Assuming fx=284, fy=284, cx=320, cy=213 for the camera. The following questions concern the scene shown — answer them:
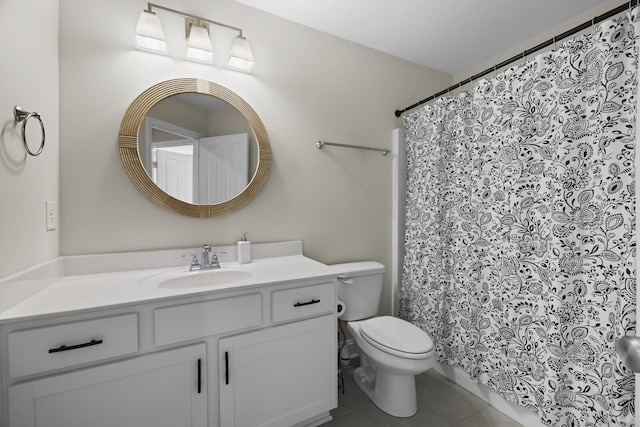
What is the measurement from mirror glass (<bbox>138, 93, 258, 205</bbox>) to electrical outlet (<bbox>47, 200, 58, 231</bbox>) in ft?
1.39

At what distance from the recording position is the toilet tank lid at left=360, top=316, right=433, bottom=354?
1.55 meters

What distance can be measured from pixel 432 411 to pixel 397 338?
49cm

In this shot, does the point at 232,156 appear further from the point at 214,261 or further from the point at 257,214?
the point at 214,261

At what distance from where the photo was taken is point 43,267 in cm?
118

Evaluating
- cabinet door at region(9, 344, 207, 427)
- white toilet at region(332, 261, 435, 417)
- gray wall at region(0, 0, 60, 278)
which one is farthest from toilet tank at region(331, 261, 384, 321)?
gray wall at region(0, 0, 60, 278)

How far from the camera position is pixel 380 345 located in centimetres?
160

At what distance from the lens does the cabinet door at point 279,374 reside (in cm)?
124

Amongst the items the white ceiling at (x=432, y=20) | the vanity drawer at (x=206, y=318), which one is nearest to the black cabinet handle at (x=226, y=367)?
the vanity drawer at (x=206, y=318)

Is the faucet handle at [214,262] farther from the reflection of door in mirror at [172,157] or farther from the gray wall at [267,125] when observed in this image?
the reflection of door in mirror at [172,157]

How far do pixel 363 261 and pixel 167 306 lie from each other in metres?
1.47

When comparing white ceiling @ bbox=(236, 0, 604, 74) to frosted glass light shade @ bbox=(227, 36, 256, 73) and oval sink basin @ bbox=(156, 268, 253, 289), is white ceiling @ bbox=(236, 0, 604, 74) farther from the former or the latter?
oval sink basin @ bbox=(156, 268, 253, 289)

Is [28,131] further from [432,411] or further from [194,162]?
[432,411]

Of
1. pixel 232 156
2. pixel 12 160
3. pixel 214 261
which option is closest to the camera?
pixel 12 160

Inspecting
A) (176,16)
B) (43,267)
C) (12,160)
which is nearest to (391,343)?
(43,267)
